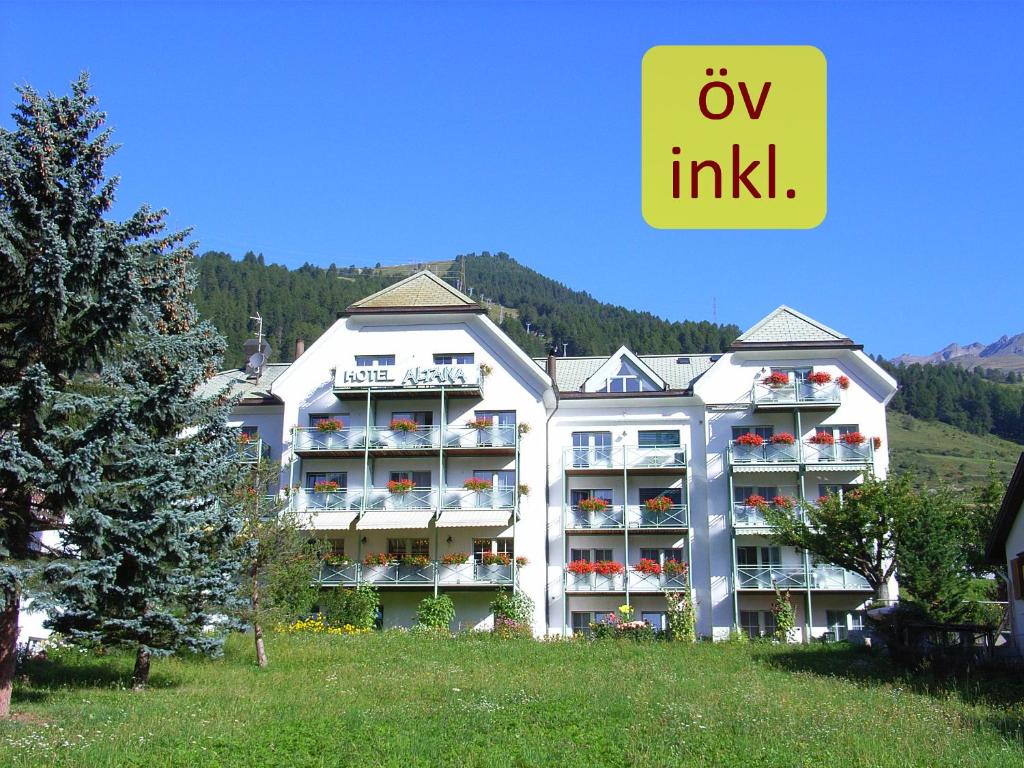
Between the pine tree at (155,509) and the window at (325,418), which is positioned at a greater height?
the window at (325,418)

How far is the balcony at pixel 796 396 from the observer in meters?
41.8

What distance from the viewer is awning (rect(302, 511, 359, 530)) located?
40125 millimetres

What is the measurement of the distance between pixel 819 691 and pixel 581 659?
24.9 feet

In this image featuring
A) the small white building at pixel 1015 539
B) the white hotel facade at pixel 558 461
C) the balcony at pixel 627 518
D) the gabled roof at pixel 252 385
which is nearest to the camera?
the small white building at pixel 1015 539

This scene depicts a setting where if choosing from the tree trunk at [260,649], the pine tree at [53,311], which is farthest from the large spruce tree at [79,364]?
the tree trunk at [260,649]

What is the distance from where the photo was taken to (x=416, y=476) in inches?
1677

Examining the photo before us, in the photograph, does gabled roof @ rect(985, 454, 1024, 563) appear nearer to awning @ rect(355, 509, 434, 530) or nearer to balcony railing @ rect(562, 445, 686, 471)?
balcony railing @ rect(562, 445, 686, 471)

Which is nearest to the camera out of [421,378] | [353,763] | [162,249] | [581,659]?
[353,763]

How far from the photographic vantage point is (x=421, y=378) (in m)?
41.6

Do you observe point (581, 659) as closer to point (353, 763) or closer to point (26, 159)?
point (353, 763)

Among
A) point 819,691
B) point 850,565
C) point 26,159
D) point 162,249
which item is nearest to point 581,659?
point 819,691

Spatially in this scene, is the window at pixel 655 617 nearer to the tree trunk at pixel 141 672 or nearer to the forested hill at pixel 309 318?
the tree trunk at pixel 141 672

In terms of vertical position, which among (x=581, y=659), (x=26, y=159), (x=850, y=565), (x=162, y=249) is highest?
(x=26, y=159)

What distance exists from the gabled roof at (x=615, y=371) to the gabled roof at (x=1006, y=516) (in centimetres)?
1611
